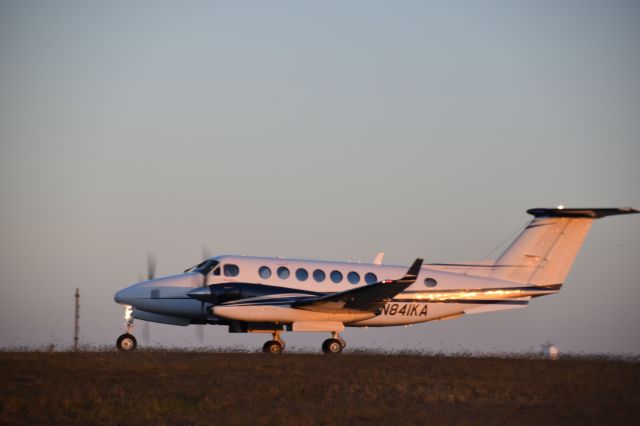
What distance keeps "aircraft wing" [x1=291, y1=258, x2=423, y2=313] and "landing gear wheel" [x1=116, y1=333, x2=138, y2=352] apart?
15.4 ft

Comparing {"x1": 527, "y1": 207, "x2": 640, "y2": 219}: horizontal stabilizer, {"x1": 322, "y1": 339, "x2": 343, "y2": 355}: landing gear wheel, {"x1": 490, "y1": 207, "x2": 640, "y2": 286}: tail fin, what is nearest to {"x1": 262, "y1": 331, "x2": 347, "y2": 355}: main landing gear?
{"x1": 322, "y1": 339, "x2": 343, "y2": 355}: landing gear wheel

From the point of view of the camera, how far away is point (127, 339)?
27844 mm

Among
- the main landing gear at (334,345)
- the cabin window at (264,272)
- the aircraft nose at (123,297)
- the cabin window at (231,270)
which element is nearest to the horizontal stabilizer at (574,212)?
the main landing gear at (334,345)

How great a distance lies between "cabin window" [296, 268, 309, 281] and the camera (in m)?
29.4

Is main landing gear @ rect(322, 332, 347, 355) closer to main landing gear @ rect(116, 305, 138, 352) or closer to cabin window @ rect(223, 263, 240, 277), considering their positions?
cabin window @ rect(223, 263, 240, 277)

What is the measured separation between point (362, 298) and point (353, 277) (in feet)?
6.24

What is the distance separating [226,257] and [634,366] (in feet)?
39.7

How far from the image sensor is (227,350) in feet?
93.6

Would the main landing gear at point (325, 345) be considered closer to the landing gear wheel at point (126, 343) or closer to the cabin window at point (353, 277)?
the cabin window at point (353, 277)

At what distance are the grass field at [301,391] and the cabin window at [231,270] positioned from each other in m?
4.27

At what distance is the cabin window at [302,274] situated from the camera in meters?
29.4

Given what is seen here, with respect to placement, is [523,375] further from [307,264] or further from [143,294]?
[143,294]

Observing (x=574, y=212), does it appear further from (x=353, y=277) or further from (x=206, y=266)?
(x=206, y=266)

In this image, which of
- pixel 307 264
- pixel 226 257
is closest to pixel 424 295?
pixel 307 264
